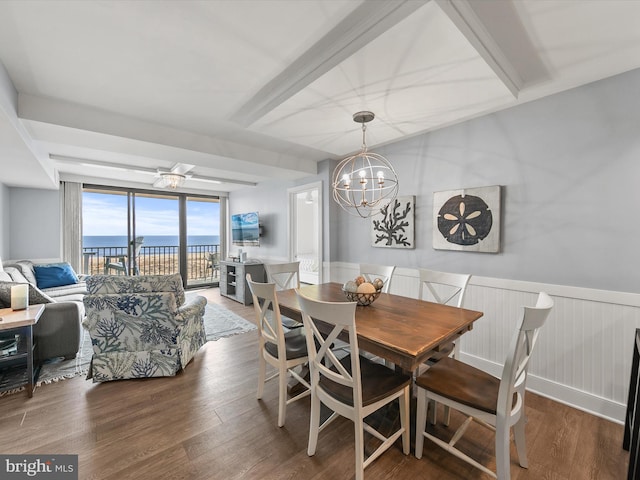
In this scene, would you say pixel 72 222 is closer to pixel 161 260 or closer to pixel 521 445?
pixel 161 260

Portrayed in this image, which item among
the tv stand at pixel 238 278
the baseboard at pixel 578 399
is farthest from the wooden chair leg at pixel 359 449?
the tv stand at pixel 238 278

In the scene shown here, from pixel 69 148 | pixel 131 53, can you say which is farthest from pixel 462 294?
pixel 69 148

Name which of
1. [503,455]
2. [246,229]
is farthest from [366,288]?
[246,229]

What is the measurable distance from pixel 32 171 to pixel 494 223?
221 inches

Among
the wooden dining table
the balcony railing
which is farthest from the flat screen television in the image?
the wooden dining table

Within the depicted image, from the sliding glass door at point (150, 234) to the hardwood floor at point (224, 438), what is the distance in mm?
4176

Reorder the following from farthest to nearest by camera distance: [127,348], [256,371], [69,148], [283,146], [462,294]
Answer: [283,146] → [69,148] → [256,371] → [127,348] → [462,294]

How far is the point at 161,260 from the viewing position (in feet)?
22.0

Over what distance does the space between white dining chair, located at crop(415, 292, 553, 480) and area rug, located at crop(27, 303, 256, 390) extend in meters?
2.77

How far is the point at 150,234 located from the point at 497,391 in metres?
6.87

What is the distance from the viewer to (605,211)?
206cm

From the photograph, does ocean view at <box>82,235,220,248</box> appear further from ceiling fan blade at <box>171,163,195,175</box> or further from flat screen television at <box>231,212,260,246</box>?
ceiling fan blade at <box>171,163,195,175</box>

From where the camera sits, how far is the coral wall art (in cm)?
329

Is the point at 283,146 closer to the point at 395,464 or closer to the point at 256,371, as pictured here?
the point at 256,371
